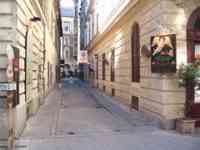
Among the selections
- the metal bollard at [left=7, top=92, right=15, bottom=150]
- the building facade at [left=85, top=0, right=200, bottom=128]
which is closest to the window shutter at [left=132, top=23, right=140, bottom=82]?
the building facade at [left=85, top=0, right=200, bottom=128]

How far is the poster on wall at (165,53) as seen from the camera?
31.2ft

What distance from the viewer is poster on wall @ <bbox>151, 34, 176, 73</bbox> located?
9523mm

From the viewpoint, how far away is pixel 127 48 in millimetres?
15344

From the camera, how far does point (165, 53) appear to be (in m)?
9.62

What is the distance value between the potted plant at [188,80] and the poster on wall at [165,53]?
331mm

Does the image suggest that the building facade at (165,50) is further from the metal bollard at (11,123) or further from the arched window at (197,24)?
the metal bollard at (11,123)

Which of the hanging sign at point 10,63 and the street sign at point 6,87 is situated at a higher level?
the hanging sign at point 10,63

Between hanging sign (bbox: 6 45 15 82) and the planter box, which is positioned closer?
hanging sign (bbox: 6 45 15 82)

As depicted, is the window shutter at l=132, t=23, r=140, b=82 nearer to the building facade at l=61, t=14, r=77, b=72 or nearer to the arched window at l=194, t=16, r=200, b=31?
the arched window at l=194, t=16, r=200, b=31

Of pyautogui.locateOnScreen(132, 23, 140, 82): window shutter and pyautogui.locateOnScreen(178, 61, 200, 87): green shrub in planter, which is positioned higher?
pyautogui.locateOnScreen(132, 23, 140, 82): window shutter

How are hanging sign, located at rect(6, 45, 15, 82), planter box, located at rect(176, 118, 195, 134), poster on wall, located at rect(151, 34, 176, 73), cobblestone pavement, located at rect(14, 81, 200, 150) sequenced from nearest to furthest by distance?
hanging sign, located at rect(6, 45, 15, 82), cobblestone pavement, located at rect(14, 81, 200, 150), planter box, located at rect(176, 118, 195, 134), poster on wall, located at rect(151, 34, 176, 73)

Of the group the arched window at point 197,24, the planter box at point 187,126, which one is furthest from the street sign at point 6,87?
the arched window at point 197,24

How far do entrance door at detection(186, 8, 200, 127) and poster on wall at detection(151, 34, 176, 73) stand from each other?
0.60 metres

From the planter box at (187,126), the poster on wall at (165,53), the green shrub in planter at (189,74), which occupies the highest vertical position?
the poster on wall at (165,53)
